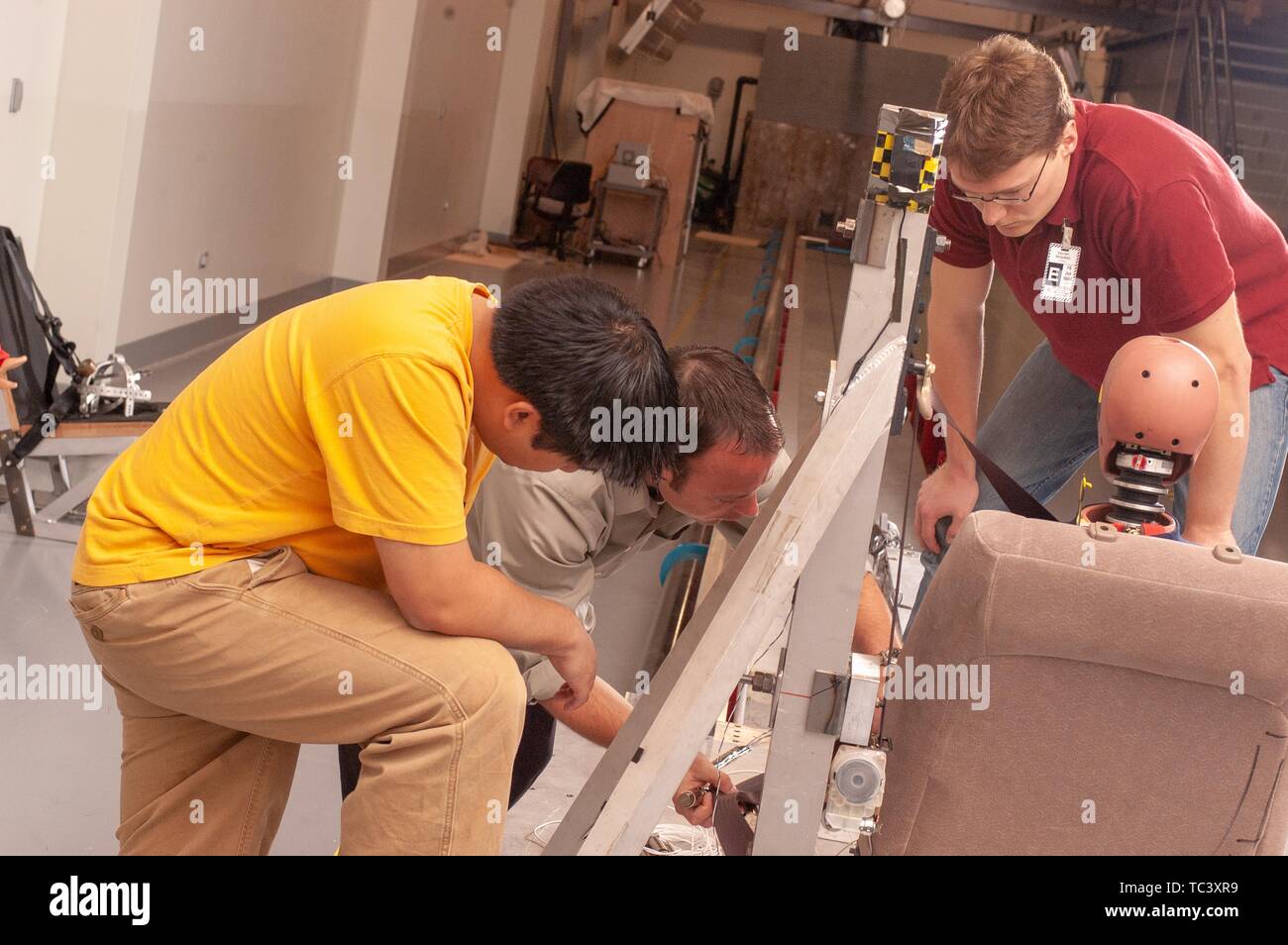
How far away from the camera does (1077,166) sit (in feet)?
7.01

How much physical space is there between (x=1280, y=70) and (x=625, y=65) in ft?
38.4

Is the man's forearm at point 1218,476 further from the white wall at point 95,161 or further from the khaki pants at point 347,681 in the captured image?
the white wall at point 95,161

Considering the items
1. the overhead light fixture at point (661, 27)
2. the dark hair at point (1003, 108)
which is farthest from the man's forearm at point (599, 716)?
the overhead light fixture at point (661, 27)

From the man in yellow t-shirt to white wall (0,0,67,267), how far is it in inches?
146

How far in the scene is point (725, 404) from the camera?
180 cm

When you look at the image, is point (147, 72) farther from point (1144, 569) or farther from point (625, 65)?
point (625, 65)

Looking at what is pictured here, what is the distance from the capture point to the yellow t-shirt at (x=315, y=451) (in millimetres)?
1469

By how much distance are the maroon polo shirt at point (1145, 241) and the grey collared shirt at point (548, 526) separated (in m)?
0.72

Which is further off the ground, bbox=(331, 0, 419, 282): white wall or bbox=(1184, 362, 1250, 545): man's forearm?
bbox=(331, 0, 419, 282): white wall

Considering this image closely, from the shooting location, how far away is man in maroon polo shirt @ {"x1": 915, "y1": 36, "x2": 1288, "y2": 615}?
193 cm
